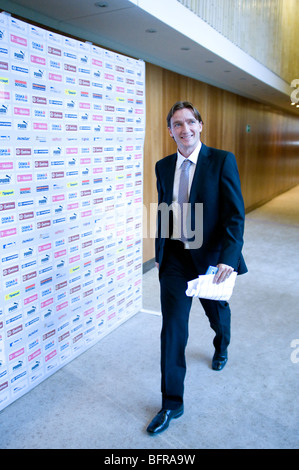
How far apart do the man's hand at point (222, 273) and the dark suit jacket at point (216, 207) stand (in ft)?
0.13

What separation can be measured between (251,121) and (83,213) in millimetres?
8632

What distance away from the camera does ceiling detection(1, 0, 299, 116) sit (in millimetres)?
3580

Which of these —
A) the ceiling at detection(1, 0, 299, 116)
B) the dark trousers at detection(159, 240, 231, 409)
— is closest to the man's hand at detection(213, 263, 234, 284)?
the dark trousers at detection(159, 240, 231, 409)

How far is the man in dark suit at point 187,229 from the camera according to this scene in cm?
257

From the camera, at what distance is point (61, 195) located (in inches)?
127

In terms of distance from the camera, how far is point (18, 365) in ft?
9.75

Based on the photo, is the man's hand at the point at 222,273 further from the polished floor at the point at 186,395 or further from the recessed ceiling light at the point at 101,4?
the recessed ceiling light at the point at 101,4

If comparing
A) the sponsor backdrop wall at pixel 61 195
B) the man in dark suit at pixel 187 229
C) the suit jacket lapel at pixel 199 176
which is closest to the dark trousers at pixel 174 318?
the man in dark suit at pixel 187 229

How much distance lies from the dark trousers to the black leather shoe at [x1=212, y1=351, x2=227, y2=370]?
28.4 inches

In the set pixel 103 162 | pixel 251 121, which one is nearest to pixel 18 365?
pixel 103 162

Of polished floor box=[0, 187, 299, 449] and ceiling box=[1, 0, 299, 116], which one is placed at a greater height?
ceiling box=[1, 0, 299, 116]

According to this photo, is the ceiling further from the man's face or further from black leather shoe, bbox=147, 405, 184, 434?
A: black leather shoe, bbox=147, 405, 184, 434

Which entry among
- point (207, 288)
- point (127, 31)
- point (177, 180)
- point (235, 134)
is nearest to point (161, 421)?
point (207, 288)

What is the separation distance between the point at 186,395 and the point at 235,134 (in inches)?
304
